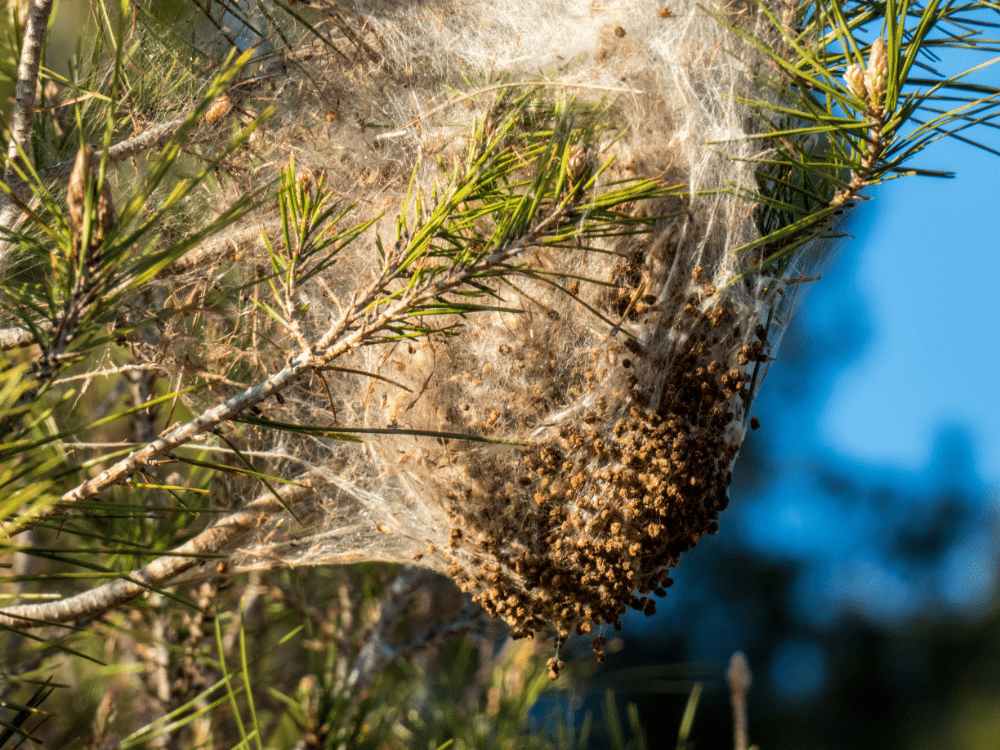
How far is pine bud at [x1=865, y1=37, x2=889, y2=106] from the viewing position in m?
0.88

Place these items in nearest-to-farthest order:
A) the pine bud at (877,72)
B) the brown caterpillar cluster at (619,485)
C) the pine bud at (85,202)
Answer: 1. the pine bud at (85,202)
2. the pine bud at (877,72)
3. the brown caterpillar cluster at (619,485)

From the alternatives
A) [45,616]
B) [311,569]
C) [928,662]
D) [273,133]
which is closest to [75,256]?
[273,133]

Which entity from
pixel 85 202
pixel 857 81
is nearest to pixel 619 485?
pixel 857 81

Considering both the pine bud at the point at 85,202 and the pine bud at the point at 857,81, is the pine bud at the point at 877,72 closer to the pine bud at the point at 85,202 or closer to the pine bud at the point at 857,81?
the pine bud at the point at 857,81

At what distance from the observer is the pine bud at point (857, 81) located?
899mm

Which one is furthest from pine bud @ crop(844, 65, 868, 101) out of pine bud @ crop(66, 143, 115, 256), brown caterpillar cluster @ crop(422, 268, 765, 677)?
pine bud @ crop(66, 143, 115, 256)

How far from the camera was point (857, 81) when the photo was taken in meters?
0.90

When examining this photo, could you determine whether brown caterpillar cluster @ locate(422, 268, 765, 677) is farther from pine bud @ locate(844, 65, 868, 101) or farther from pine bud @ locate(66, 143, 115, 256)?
pine bud @ locate(66, 143, 115, 256)

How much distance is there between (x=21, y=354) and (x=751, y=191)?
1.78m

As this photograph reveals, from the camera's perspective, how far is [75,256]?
2.26ft

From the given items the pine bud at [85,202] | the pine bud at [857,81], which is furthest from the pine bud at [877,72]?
the pine bud at [85,202]

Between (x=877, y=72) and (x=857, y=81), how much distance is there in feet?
0.08

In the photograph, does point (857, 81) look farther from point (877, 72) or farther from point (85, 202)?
point (85, 202)

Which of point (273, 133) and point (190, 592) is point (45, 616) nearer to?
point (190, 592)
